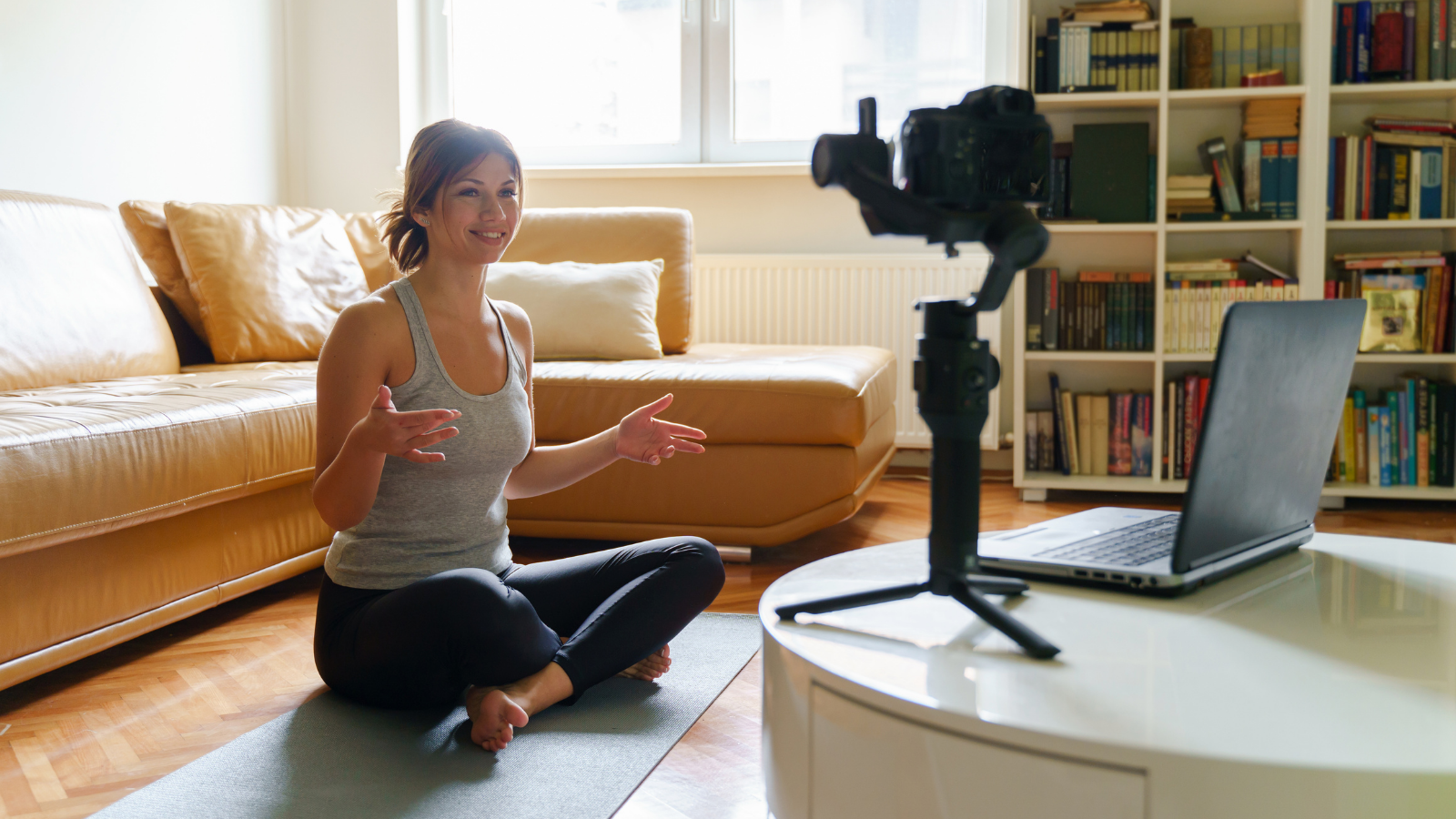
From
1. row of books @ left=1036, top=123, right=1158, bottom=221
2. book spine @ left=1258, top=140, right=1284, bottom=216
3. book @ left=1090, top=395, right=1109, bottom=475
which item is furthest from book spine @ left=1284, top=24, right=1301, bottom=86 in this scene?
book @ left=1090, top=395, right=1109, bottom=475

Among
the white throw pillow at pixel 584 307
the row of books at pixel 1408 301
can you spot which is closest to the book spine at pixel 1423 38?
the row of books at pixel 1408 301

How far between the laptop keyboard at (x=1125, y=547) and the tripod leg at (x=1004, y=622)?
0.58 feet

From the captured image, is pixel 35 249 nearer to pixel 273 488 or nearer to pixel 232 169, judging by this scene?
pixel 273 488

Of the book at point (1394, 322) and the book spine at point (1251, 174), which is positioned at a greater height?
the book spine at point (1251, 174)

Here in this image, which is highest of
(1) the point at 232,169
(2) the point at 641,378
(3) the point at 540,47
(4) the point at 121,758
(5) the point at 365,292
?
(3) the point at 540,47

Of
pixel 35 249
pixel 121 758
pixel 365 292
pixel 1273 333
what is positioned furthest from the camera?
pixel 365 292

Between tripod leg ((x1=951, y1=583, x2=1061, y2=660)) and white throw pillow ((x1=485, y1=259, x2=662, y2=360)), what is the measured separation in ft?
6.72

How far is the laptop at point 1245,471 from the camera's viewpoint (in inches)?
31.6

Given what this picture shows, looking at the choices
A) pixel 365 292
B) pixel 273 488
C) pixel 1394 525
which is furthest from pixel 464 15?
pixel 1394 525

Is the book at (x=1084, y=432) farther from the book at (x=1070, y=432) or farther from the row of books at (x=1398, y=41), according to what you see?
the row of books at (x=1398, y=41)

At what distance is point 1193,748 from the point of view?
582 mm

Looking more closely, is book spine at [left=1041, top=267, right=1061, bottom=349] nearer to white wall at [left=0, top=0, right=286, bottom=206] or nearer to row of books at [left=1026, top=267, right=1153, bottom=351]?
row of books at [left=1026, top=267, right=1153, bottom=351]

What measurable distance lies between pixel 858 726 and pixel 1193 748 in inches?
8.1

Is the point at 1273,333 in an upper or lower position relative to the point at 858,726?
upper
